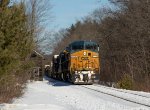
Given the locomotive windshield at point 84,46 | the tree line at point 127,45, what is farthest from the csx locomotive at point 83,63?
the tree line at point 127,45

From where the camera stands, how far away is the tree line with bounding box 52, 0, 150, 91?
32475 millimetres

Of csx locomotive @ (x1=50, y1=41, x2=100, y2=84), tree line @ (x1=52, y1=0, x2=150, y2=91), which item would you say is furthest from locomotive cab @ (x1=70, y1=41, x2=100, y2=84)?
tree line @ (x1=52, y1=0, x2=150, y2=91)

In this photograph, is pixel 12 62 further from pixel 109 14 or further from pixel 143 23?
pixel 109 14

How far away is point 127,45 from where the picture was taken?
39.4m

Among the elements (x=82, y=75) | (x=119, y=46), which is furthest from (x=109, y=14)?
(x=82, y=75)

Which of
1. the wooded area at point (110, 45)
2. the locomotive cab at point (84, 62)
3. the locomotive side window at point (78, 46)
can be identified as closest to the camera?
the wooded area at point (110, 45)

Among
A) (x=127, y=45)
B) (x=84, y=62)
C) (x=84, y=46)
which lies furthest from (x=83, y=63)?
(x=127, y=45)

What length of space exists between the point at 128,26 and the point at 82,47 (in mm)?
5610

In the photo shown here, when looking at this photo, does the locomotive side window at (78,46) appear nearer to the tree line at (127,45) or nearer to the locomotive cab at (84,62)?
the locomotive cab at (84,62)

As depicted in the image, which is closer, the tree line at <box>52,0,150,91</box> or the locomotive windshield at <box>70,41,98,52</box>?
the tree line at <box>52,0,150,91</box>

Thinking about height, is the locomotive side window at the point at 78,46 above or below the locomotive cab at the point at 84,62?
above

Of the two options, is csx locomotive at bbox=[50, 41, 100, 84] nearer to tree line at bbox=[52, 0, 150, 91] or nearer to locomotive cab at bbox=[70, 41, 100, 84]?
locomotive cab at bbox=[70, 41, 100, 84]

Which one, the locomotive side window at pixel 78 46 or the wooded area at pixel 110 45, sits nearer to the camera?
the wooded area at pixel 110 45

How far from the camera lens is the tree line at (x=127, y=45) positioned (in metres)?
32.5
